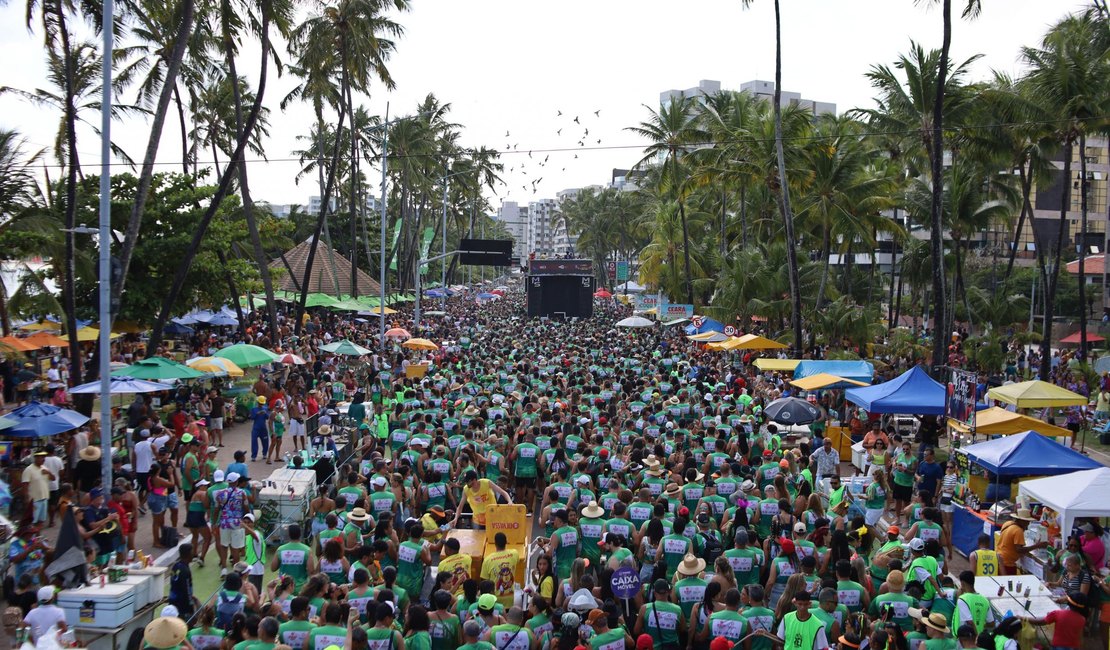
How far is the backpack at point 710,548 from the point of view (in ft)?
31.1

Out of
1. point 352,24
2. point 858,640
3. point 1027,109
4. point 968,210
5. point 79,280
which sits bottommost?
point 858,640

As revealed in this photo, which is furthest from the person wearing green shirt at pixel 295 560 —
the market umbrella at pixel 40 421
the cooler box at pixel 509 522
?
the market umbrella at pixel 40 421

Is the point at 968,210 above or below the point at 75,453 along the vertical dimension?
above

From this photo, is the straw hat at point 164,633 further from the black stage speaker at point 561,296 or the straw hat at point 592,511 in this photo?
the black stage speaker at point 561,296

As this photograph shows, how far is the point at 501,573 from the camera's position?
8.62 meters

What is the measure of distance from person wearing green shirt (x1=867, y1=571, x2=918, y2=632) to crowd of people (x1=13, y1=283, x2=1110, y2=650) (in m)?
0.03

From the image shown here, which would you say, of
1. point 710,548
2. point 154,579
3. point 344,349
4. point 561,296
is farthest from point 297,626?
point 561,296

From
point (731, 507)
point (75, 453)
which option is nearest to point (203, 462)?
point (75, 453)

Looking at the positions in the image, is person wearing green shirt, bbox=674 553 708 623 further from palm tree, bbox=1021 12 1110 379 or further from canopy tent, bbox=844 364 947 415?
palm tree, bbox=1021 12 1110 379

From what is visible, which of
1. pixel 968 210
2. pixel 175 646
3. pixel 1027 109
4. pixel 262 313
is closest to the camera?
pixel 175 646

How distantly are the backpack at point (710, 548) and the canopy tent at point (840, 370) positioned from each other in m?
11.1

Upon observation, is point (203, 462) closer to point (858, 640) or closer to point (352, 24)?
point (858, 640)

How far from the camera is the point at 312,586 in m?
7.28

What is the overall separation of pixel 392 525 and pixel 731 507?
3931 millimetres
